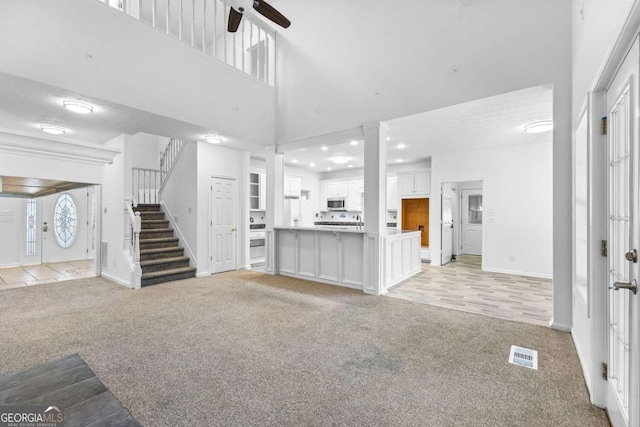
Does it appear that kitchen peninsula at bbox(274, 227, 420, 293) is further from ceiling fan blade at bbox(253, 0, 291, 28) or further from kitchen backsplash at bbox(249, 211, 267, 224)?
ceiling fan blade at bbox(253, 0, 291, 28)

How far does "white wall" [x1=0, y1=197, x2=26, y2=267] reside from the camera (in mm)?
6602

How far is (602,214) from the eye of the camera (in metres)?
1.87

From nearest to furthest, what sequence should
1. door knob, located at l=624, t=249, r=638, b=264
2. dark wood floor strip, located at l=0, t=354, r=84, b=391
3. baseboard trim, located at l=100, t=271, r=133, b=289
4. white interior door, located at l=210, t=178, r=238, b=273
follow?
door knob, located at l=624, t=249, r=638, b=264 < dark wood floor strip, located at l=0, t=354, r=84, b=391 < baseboard trim, located at l=100, t=271, r=133, b=289 < white interior door, located at l=210, t=178, r=238, b=273

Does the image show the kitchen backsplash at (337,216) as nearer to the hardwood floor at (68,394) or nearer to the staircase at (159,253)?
the staircase at (159,253)

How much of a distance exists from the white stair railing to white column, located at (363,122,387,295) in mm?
6011

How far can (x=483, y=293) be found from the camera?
14.9ft

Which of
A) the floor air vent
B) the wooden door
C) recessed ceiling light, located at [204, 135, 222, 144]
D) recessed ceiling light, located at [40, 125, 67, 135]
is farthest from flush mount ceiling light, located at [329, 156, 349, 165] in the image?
the floor air vent

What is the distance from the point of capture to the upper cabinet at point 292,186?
8.55 m

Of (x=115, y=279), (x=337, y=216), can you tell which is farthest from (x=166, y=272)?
(x=337, y=216)

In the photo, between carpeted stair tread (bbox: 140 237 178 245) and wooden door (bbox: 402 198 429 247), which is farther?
wooden door (bbox: 402 198 429 247)

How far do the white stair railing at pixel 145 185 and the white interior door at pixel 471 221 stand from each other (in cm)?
910

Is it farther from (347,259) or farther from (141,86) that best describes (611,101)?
(141,86)

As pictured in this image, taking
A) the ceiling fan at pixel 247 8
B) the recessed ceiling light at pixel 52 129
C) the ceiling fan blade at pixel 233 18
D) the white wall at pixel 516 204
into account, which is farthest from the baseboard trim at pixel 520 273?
the recessed ceiling light at pixel 52 129

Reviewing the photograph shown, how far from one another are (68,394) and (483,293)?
503cm
